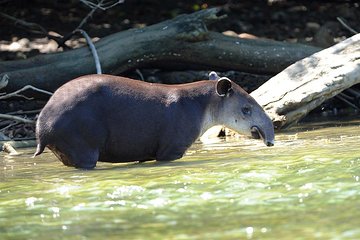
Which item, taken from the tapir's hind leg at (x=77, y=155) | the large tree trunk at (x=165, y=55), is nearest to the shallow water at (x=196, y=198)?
the tapir's hind leg at (x=77, y=155)

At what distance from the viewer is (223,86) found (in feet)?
31.7

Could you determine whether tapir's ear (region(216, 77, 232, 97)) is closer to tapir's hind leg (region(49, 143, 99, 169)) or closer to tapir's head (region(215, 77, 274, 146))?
tapir's head (region(215, 77, 274, 146))

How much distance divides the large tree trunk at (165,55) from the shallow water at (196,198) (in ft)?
12.4

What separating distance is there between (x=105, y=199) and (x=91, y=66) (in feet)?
21.4

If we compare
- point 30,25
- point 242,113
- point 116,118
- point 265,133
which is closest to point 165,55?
point 30,25

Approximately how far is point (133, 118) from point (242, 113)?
4.60 feet

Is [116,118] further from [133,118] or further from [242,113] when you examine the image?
[242,113]

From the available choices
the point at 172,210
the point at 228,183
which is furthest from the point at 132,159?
the point at 172,210

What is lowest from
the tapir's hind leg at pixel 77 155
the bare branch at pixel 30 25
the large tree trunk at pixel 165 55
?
the tapir's hind leg at pixel 77 155

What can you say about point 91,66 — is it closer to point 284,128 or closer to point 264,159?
point 284,128

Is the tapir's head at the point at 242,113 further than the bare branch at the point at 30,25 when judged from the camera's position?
No

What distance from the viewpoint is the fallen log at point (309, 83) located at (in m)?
11.0

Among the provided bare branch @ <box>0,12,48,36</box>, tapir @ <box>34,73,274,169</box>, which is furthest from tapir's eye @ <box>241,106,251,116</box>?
bare branch @ <box>0,12,48,36</box>

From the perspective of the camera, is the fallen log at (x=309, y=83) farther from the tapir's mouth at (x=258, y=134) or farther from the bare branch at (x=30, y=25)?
the bare branch at (x=30, y=25)
